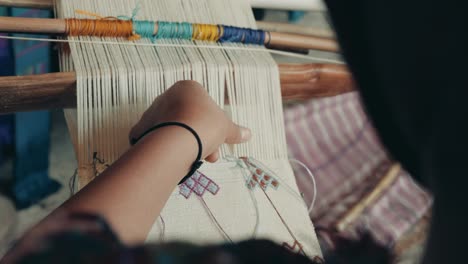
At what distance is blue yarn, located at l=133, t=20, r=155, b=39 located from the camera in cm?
97

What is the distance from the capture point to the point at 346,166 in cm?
177

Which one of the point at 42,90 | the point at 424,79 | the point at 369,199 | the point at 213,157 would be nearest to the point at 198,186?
the point at 213,157

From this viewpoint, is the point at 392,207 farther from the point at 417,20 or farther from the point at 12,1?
the point at 417,20

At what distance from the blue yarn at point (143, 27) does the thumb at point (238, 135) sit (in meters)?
0.25

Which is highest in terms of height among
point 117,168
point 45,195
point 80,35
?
point 80,35

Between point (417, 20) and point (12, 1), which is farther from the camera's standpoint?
point (12, 1)

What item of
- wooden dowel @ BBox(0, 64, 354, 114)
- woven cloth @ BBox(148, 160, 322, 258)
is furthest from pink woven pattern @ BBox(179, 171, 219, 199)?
wooden dowel @ BBox(0, 64, 354, 114)

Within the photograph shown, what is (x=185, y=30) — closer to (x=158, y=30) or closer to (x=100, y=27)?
(x=158, y=30)

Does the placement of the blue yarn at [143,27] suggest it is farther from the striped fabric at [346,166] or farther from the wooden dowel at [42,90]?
the striped fabric at [346,166]

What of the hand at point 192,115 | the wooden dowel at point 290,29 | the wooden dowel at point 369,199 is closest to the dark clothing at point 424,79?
the hand at point 192,115

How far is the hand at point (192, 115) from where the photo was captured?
81 centimetres

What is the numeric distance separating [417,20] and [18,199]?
181cm

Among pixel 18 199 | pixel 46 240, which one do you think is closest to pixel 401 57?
pixel 46 240

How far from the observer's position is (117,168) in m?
0.67
